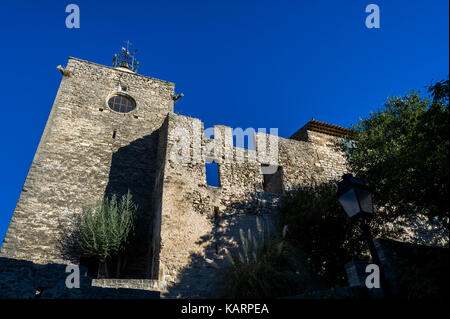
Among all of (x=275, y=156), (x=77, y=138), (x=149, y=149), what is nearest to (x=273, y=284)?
(x=275, y=156)

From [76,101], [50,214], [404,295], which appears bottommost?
[404,295]

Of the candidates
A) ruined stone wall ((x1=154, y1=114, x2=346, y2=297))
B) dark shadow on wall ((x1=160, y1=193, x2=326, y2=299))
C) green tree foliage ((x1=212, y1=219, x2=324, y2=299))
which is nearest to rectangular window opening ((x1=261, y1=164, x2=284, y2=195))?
ruined stone wall ((x1=154, y1=114, x2=346, y2=297))

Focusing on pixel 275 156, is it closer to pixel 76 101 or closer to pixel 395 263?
pixel 395 263

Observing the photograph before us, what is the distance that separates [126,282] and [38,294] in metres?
1.96

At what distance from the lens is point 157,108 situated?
16812 millimetres

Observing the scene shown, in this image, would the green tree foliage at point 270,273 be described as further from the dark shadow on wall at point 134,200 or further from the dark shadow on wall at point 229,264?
the dark shadow on wall at point 134,200

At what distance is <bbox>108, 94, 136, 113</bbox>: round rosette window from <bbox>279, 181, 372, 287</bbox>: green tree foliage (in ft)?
32.6

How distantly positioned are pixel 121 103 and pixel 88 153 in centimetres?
354

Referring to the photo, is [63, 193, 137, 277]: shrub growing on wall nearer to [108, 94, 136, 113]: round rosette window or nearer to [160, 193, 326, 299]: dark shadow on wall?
[160, 193, 326, 299]: dark shadow on wall

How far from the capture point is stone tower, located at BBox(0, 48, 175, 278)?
11406 millimetres

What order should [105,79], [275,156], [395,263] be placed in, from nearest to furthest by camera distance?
[395,263] < [275,156] < [105,79]

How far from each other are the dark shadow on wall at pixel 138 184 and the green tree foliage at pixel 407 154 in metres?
7.68

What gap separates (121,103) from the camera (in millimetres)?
16406

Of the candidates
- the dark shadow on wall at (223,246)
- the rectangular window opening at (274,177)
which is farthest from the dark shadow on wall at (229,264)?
the rectangular window opening at (274,177)
